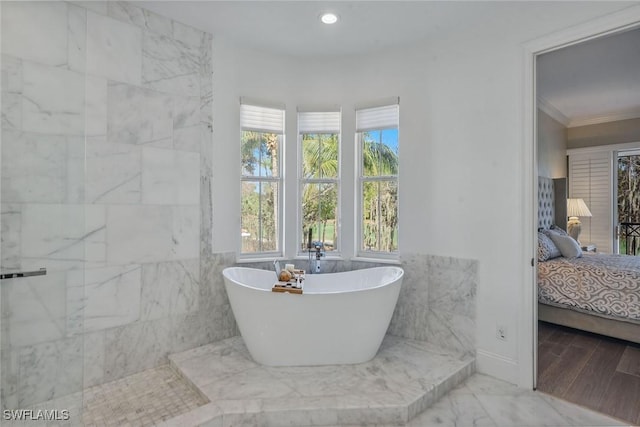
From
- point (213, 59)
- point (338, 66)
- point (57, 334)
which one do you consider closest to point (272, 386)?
point (57, 334)

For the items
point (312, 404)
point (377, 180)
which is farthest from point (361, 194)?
point (312, 404)

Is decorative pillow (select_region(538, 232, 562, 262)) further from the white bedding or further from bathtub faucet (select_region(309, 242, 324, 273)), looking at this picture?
bathtub faucet (select_region(309, 242, 324, 273))

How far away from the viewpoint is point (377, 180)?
3500 mm

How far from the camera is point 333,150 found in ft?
11.9

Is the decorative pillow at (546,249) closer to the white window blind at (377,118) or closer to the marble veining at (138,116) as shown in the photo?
the white window blind at (377,118)

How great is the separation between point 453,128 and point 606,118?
4291 mm

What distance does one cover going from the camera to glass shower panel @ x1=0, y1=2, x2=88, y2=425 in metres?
2.01

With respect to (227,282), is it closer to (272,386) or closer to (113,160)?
(272,386)

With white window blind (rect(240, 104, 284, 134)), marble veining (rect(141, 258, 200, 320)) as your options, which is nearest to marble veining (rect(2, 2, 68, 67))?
white window blind (rect(240, 104, 284, 134))

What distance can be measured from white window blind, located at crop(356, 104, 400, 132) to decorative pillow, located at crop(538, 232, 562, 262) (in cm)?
232

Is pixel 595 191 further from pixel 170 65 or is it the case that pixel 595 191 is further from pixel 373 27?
pixel 170 65

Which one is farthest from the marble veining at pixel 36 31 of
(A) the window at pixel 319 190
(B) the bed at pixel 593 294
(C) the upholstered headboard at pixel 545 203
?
(C) the upholstered headboard at pixel 545 203

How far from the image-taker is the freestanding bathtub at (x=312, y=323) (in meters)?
2.46

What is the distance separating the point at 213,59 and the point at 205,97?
0.36 metres
